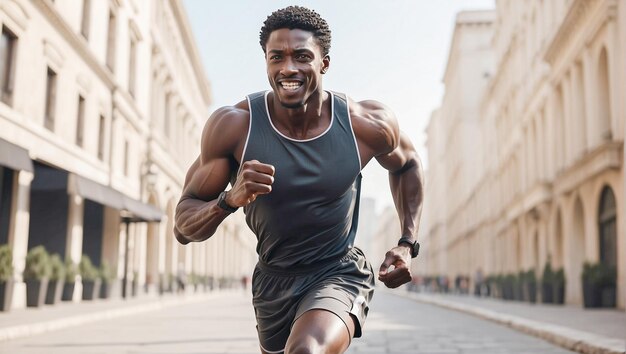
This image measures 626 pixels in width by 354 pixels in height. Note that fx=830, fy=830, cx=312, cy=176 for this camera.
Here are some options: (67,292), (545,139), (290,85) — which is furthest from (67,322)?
(545,139)

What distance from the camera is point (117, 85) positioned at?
30.8 m

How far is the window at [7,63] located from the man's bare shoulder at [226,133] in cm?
1730

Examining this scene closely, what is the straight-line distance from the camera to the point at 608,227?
24922 mm

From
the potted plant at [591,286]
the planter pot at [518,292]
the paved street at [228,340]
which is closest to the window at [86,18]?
the paved street at [228,340]

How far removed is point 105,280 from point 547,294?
46.6ft

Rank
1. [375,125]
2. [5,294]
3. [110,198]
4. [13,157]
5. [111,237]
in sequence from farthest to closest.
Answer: [111,237]
[110,198]
[13,157]
[5,294]
[375,125]

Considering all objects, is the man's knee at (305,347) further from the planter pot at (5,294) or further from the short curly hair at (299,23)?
the planter pot at (5,294)

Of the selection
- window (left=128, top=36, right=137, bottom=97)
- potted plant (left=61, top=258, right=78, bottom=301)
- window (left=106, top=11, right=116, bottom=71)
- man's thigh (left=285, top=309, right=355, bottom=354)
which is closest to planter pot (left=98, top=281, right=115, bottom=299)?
potted plant (left=61, top=258, right=78, bottom=301)

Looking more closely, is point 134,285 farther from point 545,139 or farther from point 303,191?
point 303,191

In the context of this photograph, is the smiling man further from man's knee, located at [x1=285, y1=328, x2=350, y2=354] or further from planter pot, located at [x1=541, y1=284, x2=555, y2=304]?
planter pot, located at [x1=541, y1=284, x2=555, y2=304]

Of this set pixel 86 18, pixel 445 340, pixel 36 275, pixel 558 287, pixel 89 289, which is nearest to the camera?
pixel 445 340

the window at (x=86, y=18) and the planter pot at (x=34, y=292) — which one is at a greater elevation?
the window at (x=86, y=18)

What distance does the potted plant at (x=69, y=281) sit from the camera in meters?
22.1

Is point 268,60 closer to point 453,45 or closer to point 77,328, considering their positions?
point 77,328
